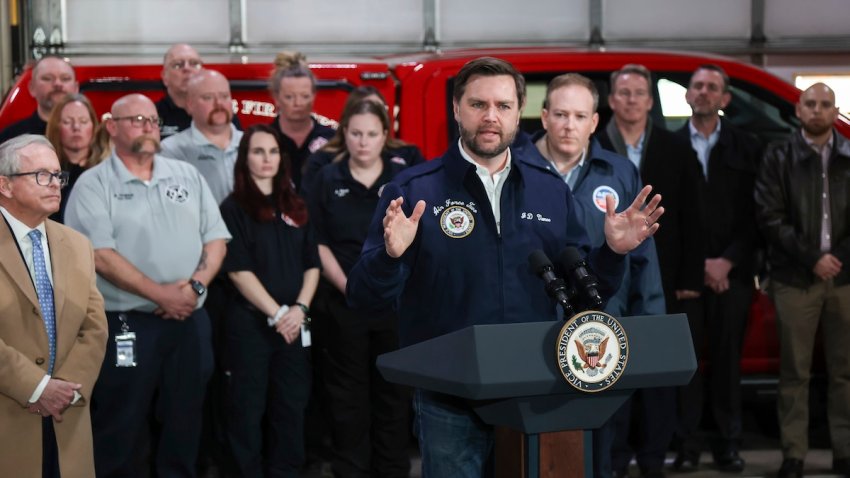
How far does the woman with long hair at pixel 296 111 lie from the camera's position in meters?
5.54

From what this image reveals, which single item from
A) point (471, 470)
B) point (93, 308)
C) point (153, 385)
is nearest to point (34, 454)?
point (93, 308)

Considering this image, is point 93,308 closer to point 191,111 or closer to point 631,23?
point 191,111

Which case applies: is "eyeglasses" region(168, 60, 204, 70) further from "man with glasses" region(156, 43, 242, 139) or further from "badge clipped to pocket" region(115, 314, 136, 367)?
"badge clipped to pocket" region(115, 314, 136, 367)

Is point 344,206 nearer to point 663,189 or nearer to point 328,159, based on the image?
point 328,159

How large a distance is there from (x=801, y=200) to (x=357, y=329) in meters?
2.11

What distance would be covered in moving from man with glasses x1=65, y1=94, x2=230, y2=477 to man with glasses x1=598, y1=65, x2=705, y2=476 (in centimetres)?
186

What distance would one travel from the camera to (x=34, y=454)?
12.9 feet

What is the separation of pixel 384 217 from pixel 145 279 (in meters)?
2.12

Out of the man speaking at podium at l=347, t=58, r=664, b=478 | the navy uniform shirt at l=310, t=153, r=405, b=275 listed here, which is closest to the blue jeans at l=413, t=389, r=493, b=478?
the man speaking at podium at l=347, t=58, r=664, b=478

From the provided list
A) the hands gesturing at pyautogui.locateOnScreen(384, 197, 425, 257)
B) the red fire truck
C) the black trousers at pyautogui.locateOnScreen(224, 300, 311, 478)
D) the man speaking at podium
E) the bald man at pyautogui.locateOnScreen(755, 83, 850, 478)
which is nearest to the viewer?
the hands gesturing at pyautogui.locateOnScreen(384, 197, 425, 257)

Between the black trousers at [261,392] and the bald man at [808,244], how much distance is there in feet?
7.18

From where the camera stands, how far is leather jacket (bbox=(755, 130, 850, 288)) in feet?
17.9

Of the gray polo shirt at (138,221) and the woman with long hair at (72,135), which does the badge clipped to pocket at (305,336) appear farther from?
the woman with long hair at (72,135)

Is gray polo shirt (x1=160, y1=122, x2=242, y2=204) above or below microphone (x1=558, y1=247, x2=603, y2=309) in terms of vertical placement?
above
